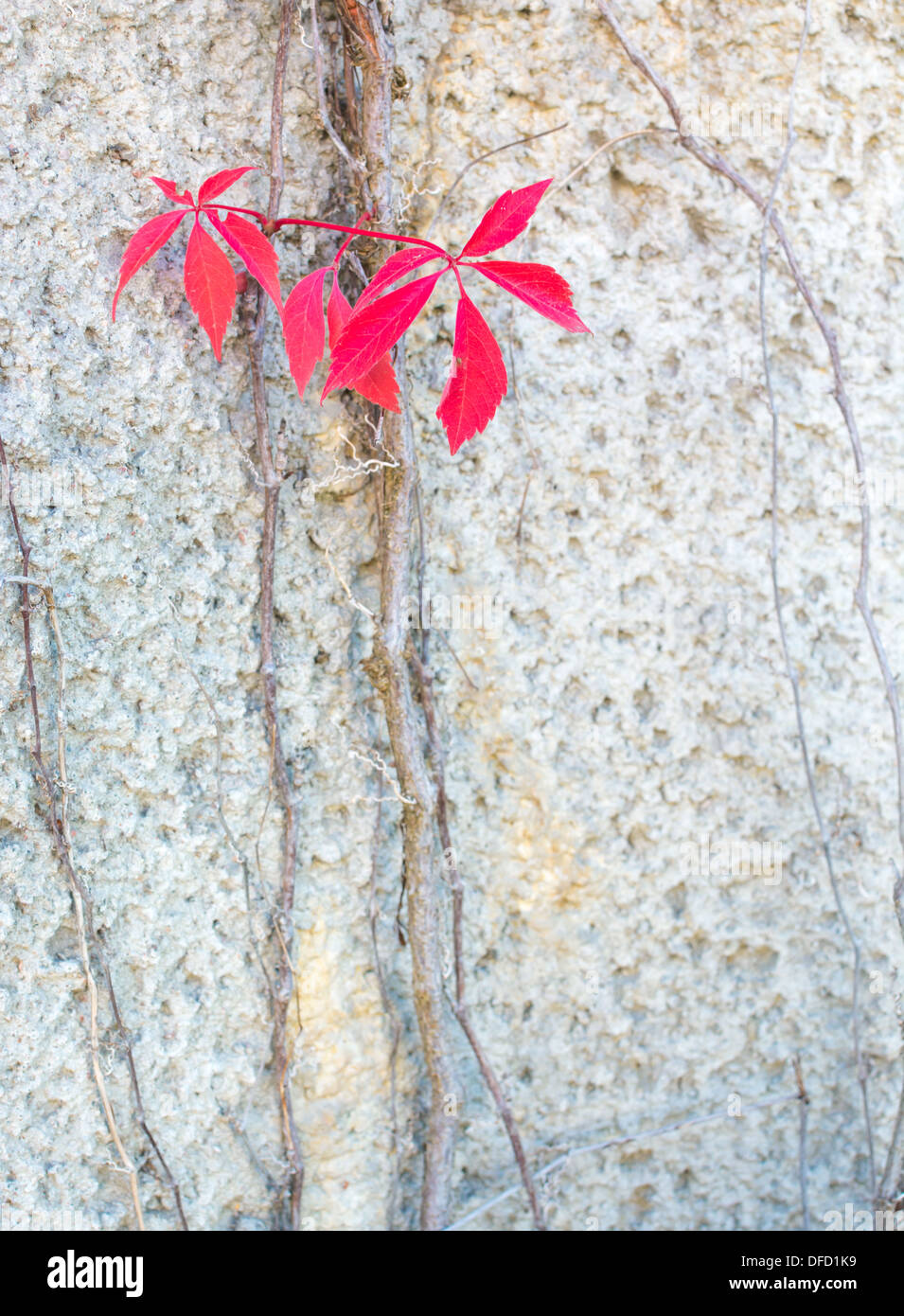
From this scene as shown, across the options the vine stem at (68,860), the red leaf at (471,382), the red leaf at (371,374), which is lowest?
the vine stem at (68,860)

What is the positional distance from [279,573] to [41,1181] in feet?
2.66

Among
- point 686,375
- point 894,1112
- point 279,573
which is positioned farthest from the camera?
point 894,1112

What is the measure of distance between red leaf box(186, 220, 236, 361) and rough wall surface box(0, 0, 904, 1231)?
0.44 feet

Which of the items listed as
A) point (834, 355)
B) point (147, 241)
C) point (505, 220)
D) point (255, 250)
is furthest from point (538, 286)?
point (834, 355)

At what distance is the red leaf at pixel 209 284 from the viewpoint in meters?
1.07

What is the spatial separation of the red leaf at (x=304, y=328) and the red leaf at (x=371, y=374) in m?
0.02

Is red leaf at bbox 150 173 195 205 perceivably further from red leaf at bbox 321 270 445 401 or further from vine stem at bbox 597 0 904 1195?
vine stem at bbox 597 0 904 1195

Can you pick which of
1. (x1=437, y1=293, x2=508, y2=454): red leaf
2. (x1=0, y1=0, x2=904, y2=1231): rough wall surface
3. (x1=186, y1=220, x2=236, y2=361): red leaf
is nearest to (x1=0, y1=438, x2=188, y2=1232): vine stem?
(x1=0, y1=0, x2=904, y2=1231): rough wall surface

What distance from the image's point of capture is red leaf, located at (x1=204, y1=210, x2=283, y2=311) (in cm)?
108

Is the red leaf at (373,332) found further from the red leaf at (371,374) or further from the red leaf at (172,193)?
the red leaf at (172,193)

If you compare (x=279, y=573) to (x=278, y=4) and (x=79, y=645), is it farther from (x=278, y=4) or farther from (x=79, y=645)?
(x=278, y=4)

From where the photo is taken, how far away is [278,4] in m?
1.22

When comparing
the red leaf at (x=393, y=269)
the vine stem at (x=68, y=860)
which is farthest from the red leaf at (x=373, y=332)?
the vine stem at (x=68, y=860)
